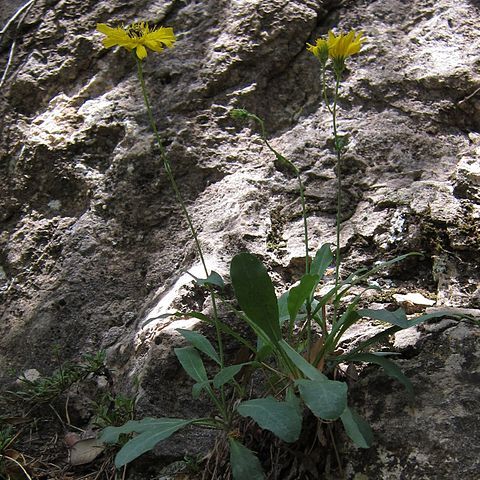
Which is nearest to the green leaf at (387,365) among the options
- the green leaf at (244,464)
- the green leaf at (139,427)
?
the green leaf at (244,464)

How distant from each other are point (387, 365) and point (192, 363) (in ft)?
1.53

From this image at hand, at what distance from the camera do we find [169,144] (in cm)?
226

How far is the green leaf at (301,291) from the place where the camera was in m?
1.28

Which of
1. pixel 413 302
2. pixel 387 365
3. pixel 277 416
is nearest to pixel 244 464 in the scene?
pixel 277 416

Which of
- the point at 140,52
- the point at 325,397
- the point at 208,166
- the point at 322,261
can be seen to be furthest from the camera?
the point at 208,166

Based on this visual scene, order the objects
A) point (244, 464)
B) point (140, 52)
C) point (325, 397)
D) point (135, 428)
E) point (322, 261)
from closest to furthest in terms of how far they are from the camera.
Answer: point (325, 397)
point (244, 464)
point (135, 428)
point (140, 52)
point (322, 261)

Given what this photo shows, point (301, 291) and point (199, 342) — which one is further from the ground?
point (301, 291)

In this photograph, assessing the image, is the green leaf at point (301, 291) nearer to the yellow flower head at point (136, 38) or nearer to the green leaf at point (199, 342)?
the green leaf at point (199, 342)

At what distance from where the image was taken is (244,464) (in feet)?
3.85

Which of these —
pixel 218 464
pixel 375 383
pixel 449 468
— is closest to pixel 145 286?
pixel 218 464

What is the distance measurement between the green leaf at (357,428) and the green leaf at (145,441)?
34cm

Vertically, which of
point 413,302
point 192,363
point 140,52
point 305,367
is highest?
point 140,52

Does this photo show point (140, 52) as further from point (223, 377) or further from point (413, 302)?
point (413, 302)

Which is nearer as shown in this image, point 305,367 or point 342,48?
point 305,367
